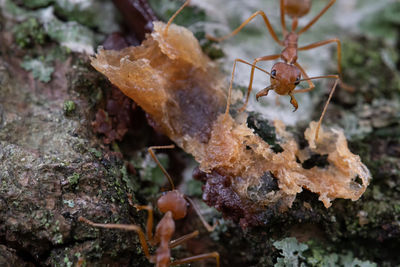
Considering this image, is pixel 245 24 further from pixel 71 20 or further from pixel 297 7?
pixel 71 20

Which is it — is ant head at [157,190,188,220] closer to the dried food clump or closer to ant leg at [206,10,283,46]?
the dried food clump

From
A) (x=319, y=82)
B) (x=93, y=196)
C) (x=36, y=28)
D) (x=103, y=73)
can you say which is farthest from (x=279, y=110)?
(x=36, y=28)

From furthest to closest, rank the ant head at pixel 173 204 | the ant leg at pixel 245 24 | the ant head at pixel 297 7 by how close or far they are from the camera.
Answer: the ant head at pixel 297 7 < the ant leg at pixel 245 24 < the ant head at pixel 173 204

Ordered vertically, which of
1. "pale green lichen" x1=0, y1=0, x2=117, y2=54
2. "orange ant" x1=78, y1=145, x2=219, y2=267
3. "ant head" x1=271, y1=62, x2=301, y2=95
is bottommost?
"orange ant" x1=78, y1=145, x2=219, y2=267

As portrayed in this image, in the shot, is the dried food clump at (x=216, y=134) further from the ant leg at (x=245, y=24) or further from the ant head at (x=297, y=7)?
the ant head at (x=297, y=7)

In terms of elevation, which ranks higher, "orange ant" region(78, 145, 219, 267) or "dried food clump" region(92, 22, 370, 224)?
"dried food clump" region(92, 22, 370, 224)

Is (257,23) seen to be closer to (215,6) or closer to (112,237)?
(215,6)

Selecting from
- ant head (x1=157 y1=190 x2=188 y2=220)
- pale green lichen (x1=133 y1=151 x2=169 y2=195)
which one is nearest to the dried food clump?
ant head (x1=157 y1=190 x2=188 y2=220)

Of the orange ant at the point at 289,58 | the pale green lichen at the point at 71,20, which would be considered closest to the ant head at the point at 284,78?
the orange ant at the point at 289,58
